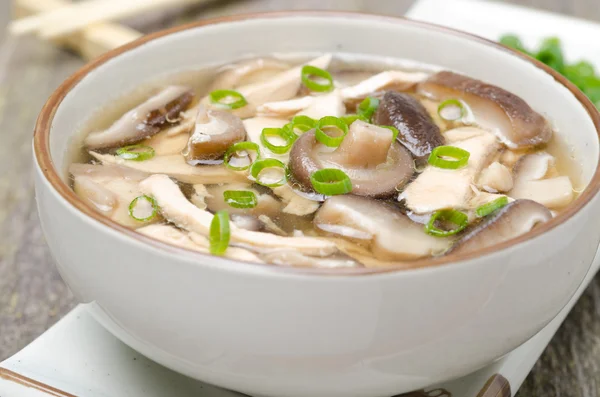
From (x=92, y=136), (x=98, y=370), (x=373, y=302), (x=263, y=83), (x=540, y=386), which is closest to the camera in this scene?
(x=373, y=302)

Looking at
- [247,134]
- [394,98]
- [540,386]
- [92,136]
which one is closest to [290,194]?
[247,134]

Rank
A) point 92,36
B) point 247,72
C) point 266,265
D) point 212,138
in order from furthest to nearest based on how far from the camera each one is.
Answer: point 92,36 → point 247,72 → point 212,138 → point 266,265

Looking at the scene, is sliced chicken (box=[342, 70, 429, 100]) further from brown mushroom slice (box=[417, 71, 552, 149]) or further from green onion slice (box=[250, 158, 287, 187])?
green onion slice (box=[250, 158, 287, 187])

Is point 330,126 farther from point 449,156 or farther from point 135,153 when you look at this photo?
point 135,153

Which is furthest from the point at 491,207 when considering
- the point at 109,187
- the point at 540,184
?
the point at 109,187

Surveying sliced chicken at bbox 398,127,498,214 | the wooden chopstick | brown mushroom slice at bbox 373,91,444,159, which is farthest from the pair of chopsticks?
sliced chicken at bbox 398,127,498,214

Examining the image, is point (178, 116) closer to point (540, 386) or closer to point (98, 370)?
point (98, 370)
